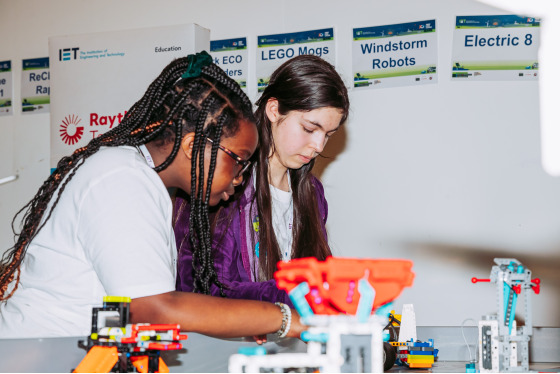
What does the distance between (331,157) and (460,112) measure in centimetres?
51

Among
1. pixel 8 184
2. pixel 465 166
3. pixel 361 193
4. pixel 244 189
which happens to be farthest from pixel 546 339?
pixel 8 184

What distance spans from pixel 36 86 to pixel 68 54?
0.31 m

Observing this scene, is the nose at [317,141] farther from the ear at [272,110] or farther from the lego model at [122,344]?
the lego model at [122,344]

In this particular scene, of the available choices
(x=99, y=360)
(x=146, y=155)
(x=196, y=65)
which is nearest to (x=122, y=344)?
(x=99, y=360)

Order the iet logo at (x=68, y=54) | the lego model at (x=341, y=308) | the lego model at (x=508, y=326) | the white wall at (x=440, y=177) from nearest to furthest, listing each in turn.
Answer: the lego model at (x=341, y=308) → the lego model at (x=508, y=326) → the white wall at (x=440, y=177) → the iet logo at (x=68, y=54)

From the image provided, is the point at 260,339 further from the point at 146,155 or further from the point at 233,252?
the point at 233,252

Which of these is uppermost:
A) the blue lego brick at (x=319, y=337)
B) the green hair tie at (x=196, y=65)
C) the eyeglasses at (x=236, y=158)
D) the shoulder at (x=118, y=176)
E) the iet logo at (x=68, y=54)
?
the iet logo at (x=68, y=54)

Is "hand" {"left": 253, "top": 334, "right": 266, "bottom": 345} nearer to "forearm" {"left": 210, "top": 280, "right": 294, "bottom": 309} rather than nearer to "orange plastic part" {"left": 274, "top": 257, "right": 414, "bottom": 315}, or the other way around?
"forearm" {"left": 210, "top": 280, "right": 294, "bottom": 309}

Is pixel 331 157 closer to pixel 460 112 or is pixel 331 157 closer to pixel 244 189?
pixel 460 112

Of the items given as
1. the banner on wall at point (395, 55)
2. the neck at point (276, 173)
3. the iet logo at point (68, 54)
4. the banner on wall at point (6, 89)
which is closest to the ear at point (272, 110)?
the neck at point (276, 173)

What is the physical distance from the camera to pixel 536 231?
2.40 m

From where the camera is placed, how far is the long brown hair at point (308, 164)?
6.10 ft

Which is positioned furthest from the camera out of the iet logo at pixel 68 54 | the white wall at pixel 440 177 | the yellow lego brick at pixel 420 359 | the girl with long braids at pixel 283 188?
the iet logo at pixel 68 54

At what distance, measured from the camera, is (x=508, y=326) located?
41.1 inches
